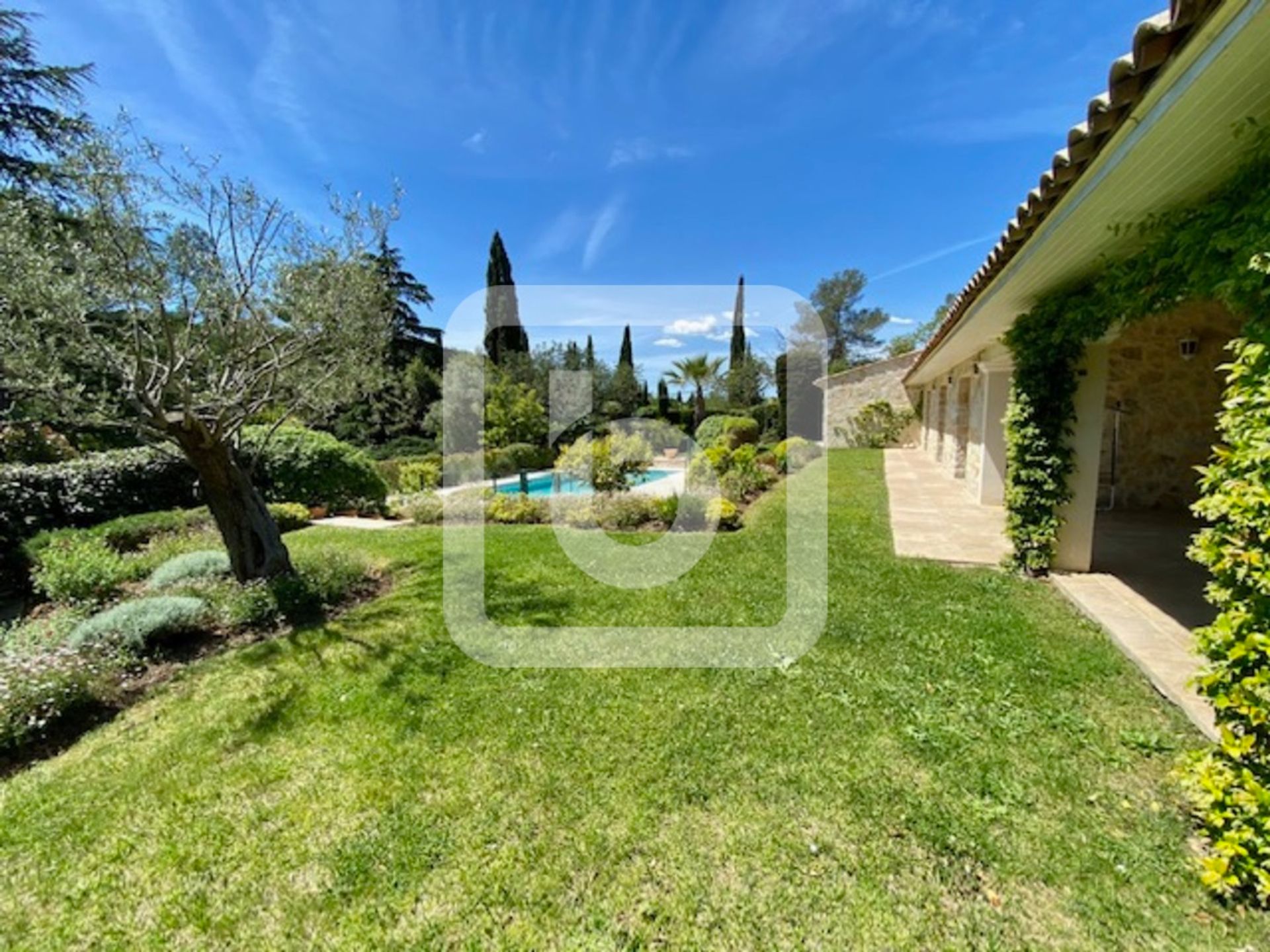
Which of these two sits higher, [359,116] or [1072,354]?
[359,116]

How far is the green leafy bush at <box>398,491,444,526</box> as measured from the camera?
420 inches

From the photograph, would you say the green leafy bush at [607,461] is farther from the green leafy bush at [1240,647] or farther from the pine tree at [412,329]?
the pine tree at [412,329]

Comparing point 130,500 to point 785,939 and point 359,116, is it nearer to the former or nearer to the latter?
Result: point 359,116

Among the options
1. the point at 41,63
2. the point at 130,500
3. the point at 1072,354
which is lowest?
the point at 130,500

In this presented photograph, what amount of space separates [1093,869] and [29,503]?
13105mm

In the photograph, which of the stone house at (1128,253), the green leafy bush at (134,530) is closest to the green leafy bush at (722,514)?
the stone house at (1128,253)

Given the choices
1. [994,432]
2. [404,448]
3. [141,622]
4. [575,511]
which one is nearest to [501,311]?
[404,448]

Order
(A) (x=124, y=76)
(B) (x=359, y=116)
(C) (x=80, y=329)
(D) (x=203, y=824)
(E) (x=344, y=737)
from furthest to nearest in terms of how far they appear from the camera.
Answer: (B) (x=359, y=116) → (A) (x=124, y=76) → (C) (x=80, y=329) → (E) (x=344, y=737) → (D) (x=203, y=824)

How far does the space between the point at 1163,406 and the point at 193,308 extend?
44.6 ft

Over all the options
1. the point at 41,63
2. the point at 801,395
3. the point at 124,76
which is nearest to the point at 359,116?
the point at 124,76

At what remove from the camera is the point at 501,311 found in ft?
80.6

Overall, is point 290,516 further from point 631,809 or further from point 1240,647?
point 1240,647

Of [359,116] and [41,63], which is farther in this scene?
[41,63]

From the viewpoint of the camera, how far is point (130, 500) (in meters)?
9.92
